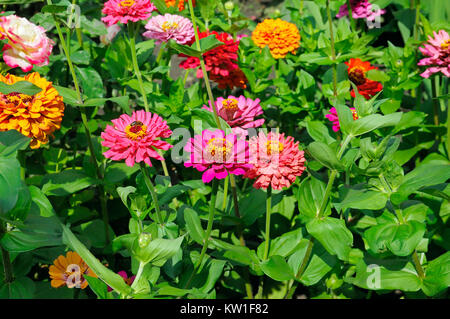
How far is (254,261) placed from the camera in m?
1.27

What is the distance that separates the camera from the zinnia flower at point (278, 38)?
1.66m

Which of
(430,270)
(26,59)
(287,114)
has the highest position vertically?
(26,59)

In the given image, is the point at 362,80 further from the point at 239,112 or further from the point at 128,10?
the point at 128,10

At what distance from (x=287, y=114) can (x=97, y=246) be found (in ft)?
2.53

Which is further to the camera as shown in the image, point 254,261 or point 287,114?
point 287,114

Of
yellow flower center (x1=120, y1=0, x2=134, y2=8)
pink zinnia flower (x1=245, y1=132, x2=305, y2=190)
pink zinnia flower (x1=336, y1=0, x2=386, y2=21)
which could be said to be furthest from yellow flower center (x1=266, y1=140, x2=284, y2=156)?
pink zinnia flower (x1=336, y1=0, x2=386, y2=21)

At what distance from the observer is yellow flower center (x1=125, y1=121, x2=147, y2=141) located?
1058 mm

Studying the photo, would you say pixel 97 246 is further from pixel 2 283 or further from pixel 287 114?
pixel 287 114

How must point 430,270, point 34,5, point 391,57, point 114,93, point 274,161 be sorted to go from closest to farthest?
1. point 274,161
2. point 430,270
3. point 391,57
4. point 114,93
5. point 34,5

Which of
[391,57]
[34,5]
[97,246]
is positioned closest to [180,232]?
[97,246]

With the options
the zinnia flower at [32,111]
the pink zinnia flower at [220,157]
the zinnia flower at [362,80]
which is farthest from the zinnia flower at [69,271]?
the zinnia flower at [362,80]

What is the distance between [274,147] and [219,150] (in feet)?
0.48

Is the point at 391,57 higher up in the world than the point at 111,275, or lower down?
higher up

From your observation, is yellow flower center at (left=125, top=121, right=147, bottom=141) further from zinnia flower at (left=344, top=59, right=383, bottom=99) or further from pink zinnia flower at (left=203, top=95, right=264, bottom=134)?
zinnia flower at (left=344, top=59, right=383, bottom=99)
